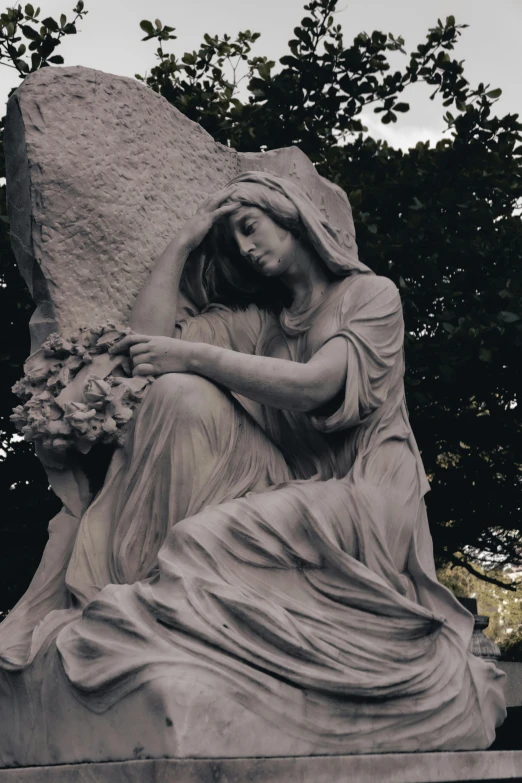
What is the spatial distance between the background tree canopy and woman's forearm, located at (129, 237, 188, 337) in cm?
414

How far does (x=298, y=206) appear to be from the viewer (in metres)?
5.08

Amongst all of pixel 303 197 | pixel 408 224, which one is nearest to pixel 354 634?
pixel 303 197

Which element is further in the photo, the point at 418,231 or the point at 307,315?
the point at 418,231

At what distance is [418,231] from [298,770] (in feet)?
21.5

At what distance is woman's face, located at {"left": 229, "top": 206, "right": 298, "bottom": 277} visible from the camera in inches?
198

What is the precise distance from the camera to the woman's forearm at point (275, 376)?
15.3 feet

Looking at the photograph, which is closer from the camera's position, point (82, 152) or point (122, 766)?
point (122, 766)

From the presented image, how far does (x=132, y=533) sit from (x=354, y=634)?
0.96 meters

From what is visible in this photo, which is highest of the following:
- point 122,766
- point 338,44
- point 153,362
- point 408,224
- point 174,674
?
point 338,44

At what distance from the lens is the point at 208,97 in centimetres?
1040

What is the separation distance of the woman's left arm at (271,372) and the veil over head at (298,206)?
1.64 feet

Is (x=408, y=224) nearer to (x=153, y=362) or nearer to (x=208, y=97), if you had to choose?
(x=208, y=97)

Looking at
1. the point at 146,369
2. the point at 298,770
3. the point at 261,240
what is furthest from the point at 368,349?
the point at 298,770

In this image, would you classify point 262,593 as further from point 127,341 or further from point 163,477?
point 127,341
